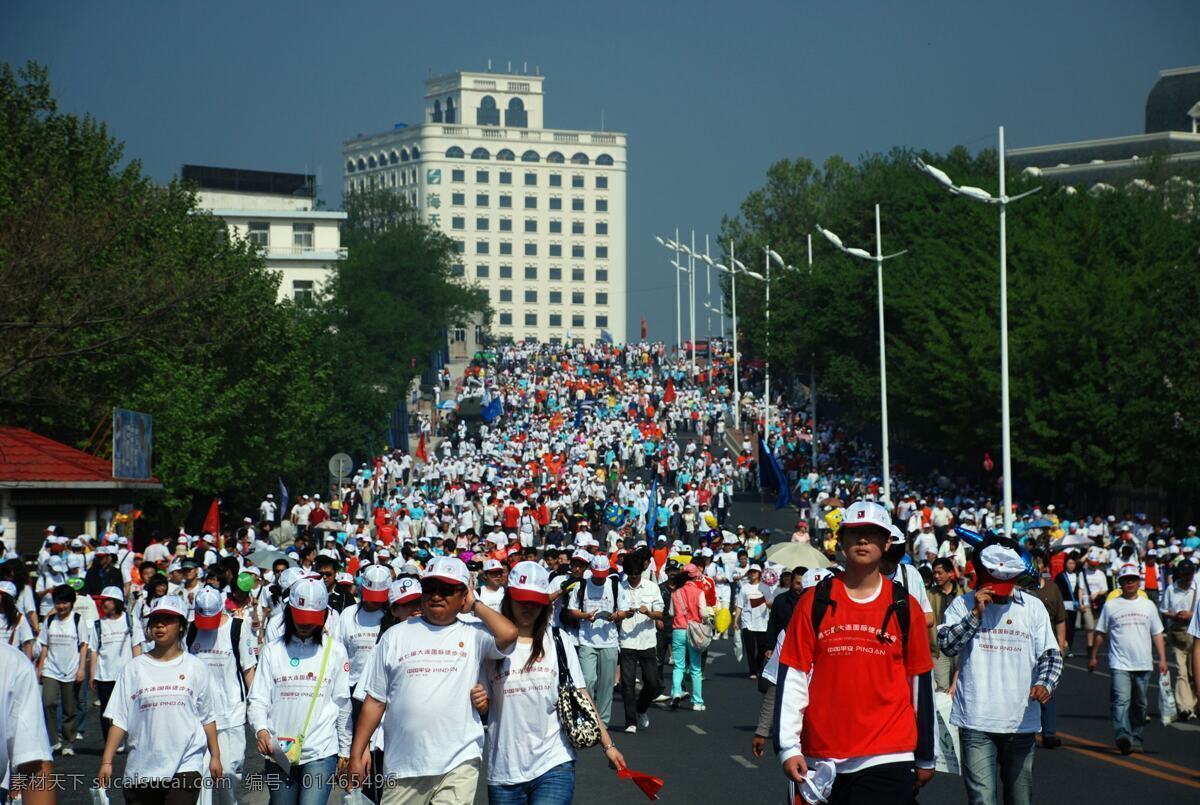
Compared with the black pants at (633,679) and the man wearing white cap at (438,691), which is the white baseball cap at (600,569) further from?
the man wearing white cap at (438,691)

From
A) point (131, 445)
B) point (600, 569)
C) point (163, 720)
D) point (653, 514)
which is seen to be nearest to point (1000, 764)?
point (163, 720)

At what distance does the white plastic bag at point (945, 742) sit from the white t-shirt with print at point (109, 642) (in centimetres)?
761

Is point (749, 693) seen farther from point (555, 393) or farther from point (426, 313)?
point (426, 313)

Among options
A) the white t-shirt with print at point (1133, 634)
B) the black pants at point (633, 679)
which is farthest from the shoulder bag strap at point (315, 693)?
the white t-shirt with print at point (1133, 634)

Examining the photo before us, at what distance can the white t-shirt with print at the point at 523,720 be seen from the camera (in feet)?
27.6

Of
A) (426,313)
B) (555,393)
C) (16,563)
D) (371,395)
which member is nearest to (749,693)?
(16,563)

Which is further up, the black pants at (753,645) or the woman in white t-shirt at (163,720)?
the woman in white t-shirt at (163,720)

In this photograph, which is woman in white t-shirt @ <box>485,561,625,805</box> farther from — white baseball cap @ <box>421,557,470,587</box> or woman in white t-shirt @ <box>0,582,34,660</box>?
woman in white t-shirt @ <box>0,582,34,660</box>

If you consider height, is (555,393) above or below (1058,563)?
above

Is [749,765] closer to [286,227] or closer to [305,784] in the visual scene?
[305,784]

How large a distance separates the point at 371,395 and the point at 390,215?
75.4 m

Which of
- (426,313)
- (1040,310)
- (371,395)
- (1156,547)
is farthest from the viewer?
(426,313)

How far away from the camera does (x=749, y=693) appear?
21812 mm

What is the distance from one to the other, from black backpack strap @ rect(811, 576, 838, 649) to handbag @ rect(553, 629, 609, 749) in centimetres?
147
